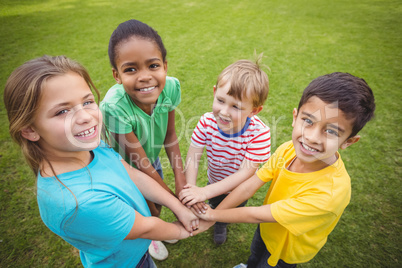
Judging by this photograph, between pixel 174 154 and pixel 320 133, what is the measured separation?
4.24 feet

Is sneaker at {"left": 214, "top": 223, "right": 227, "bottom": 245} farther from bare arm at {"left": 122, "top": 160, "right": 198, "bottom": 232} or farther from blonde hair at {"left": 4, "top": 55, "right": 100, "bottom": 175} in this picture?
blonde hair at {"left": 4, "top": 55, "right": 100, "bottom": 175}

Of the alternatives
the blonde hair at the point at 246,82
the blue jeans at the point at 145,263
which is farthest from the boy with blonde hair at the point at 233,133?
the blue jeans at the point at 145,263

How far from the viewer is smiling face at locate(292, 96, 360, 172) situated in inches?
42.8

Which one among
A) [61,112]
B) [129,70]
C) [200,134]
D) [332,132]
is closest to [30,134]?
[61,112]

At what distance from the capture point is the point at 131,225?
110cm

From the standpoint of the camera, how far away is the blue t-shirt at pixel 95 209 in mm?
917

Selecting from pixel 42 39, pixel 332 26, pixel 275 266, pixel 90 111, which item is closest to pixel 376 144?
pixel 275 266

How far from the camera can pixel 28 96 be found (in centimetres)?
91

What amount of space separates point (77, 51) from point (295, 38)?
21.2 ft

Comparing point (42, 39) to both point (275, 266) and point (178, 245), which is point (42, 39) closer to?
point (178, 245)

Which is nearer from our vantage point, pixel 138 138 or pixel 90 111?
pixel 90 111

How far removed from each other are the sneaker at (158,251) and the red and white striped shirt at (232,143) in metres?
1.03

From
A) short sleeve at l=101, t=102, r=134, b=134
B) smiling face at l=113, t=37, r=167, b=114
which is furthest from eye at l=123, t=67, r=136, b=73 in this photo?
short sleeve at l=101, t=102, r=134, b=134

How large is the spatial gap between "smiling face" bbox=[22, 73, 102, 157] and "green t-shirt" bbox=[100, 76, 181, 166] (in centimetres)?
32
